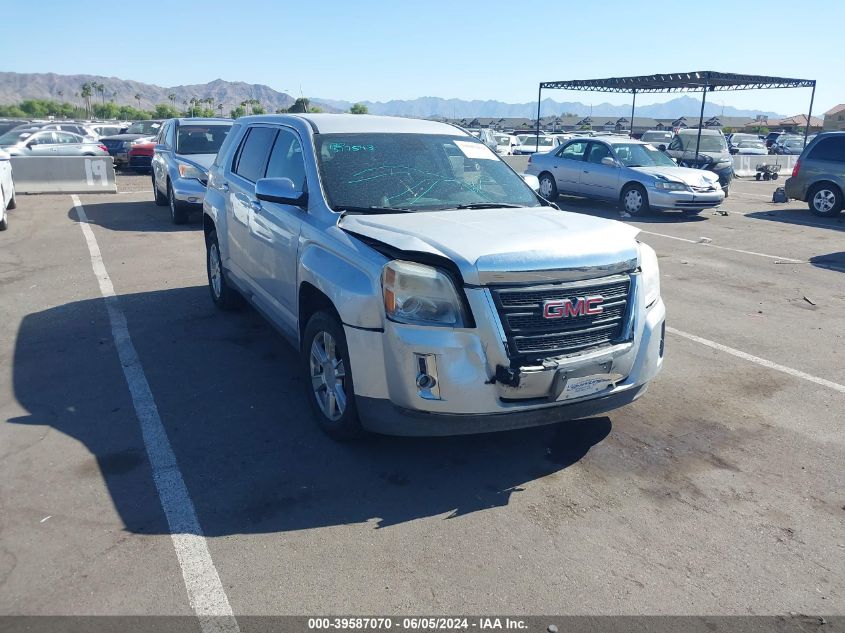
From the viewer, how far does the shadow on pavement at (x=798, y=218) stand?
15.0m

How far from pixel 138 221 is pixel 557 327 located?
11.4 meters

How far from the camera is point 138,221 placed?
13.3 metres

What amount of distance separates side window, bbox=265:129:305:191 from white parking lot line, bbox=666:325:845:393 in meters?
4.05

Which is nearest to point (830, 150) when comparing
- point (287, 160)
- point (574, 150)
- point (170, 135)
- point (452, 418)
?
point (574, 150)

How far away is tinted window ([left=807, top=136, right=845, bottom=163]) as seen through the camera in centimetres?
1552

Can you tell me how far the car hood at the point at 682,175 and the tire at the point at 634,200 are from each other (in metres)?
0.41

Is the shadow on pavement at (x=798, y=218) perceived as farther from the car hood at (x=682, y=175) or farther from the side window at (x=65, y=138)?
the side window at (x=65, y=138)

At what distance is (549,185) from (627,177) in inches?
97.6

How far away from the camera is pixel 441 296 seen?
12.3 feet

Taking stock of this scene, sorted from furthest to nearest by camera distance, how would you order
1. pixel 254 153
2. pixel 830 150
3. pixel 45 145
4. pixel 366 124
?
pixel 45 145, pixel 830 150, pixel 254 153, pixel 366 124

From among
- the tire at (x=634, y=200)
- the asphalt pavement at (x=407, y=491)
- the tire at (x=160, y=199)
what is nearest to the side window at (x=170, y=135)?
the tire at (x=160, y=199)

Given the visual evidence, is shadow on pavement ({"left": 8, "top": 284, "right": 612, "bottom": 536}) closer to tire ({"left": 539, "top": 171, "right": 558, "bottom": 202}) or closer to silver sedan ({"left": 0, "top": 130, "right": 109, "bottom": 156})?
tire ({"left": 539, "top": 171, "right": 558, "bottom": 202})

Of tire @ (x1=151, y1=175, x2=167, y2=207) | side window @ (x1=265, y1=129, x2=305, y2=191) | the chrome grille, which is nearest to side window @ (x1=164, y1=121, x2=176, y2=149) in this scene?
tire @ (x1=151, y1=175, x2=167, y2=207)

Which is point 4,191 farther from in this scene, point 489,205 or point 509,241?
point 509,241
